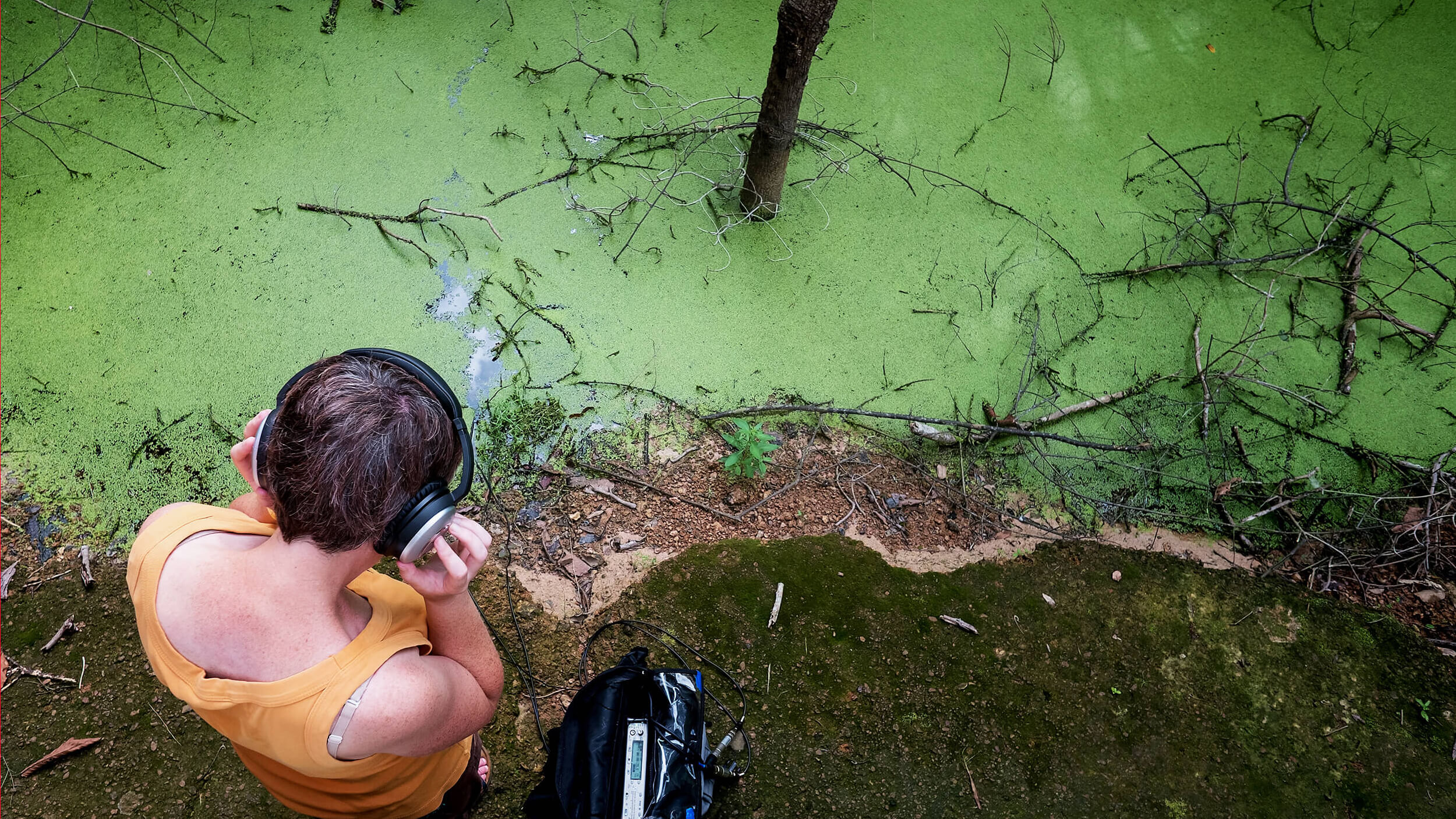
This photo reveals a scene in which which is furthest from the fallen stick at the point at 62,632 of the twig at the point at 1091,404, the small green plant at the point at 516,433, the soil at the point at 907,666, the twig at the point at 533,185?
the twig at the point at 1091,404

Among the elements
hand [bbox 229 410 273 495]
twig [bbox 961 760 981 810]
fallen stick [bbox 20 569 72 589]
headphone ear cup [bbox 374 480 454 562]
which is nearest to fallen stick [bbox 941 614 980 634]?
twig [bbox 961 760 981 810]

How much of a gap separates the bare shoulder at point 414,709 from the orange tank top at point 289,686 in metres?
0.02

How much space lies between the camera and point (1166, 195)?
2.34 m

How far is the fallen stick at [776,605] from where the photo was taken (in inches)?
64.1

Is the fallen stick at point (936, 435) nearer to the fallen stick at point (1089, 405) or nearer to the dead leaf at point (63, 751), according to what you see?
the fallen stick at point (1089, 405)

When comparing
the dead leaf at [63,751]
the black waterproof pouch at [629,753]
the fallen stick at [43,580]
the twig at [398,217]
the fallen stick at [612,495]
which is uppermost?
the twig at [398,217]

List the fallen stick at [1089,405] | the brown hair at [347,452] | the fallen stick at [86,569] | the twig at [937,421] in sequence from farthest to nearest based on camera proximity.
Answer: the fallen stick at [1089,405]
the twig at [937,421]
the fallen stick at [86,569]
the brown hair at [347,452]

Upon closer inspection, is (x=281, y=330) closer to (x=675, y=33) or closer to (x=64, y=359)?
(x=64, y=359)

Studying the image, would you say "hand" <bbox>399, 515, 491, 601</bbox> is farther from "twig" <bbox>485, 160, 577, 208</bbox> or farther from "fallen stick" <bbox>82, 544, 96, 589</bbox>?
"twig" <bbox>485, 160, 577, 208</bbox>

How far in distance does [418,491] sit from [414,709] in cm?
27

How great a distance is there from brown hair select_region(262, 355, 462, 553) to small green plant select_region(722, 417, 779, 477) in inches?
39.8

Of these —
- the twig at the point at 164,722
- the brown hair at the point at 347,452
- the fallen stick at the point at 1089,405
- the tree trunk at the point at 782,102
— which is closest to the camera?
the brown hair at the point at 347,452

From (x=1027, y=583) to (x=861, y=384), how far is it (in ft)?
2.22

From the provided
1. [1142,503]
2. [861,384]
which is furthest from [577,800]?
[1142,503]
